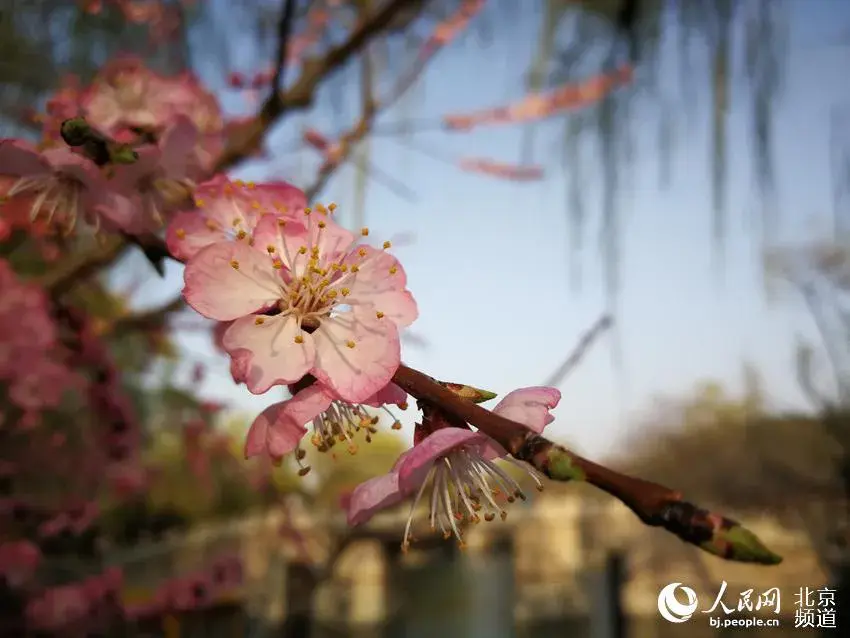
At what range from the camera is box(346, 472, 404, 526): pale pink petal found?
282 mm

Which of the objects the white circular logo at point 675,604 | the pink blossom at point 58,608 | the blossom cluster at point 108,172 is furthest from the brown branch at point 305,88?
the pink blossom at point 58,608

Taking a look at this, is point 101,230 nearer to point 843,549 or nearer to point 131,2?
point 131,2

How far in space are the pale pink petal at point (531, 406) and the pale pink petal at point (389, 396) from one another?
0.04 metres

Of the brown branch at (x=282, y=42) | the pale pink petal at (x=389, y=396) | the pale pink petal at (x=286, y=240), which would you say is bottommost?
the pale pink petal at (x=389, y=396)

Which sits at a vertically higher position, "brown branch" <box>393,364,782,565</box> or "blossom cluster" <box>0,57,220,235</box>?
"blossom cluster" <box>0,57,220,235</box>

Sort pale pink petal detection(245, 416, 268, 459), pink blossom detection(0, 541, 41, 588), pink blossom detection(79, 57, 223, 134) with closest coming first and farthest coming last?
1. pale pink petal detection(245, 416, 268, 459)
2. pink blossom detection(79, 57, 223, 134)
3. pink blossom detection(0, 541, 41, 588)

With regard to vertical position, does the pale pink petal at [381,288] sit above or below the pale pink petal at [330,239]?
below

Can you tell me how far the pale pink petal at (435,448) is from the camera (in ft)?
0.86

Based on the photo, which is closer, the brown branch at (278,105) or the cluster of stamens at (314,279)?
the cluster of stamens at (314,279)

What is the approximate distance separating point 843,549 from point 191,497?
2.60m

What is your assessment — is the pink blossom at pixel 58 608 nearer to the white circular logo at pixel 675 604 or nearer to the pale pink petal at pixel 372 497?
the white circular logo at pixel 675 604

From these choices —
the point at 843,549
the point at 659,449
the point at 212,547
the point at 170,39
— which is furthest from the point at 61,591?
the point at 659,449

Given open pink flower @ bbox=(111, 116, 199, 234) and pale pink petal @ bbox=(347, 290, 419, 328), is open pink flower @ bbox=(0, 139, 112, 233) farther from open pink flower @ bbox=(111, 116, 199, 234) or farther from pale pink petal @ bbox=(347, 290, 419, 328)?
pale pink petal @ bbox=(347, 290, 419, 328)

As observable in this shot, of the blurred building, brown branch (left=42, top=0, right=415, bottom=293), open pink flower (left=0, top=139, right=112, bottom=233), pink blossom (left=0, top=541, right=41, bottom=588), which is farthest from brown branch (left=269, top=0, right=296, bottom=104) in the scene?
the blurred building
